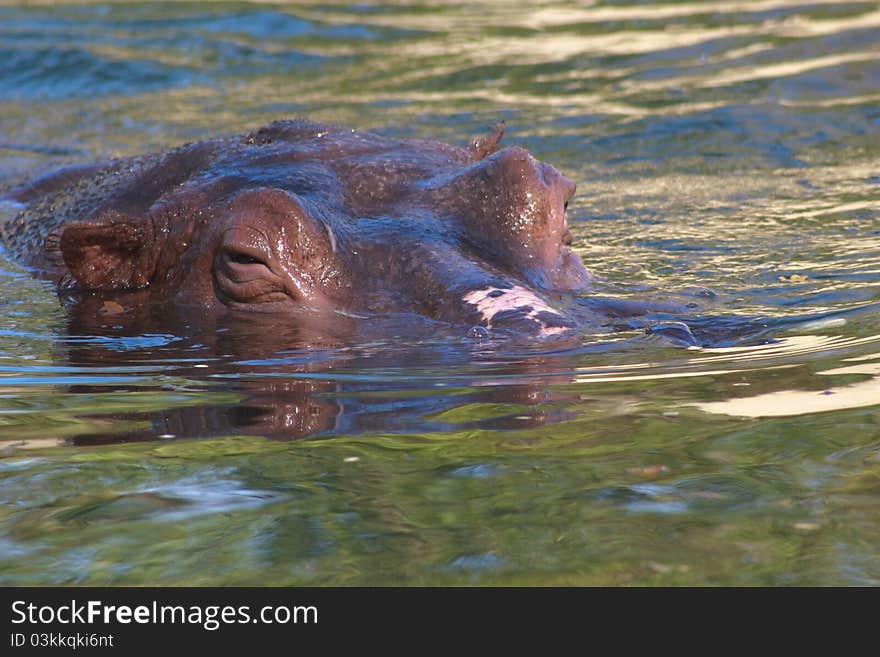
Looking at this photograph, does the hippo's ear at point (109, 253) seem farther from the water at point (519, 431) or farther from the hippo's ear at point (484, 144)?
the hippo's ear at point (484, 144)

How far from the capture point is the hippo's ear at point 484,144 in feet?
22.5

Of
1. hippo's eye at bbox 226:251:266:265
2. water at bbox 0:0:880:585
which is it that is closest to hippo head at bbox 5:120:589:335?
hippo's eye at bbox 226:251:266:265

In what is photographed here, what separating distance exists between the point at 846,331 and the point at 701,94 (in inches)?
284

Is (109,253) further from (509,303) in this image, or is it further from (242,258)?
(509,303)

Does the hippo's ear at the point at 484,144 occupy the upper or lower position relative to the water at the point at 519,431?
upper

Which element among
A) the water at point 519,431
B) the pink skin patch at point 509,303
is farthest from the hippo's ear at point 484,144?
the pink skin patch at point 509,303

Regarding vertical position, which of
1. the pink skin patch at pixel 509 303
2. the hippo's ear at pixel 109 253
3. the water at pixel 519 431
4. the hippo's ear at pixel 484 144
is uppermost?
the hippo's ear at pixel 484 144

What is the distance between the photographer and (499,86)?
13039mm

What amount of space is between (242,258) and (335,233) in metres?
0.41

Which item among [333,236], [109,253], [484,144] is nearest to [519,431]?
[333,236]

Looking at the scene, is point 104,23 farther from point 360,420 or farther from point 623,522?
point 623,522

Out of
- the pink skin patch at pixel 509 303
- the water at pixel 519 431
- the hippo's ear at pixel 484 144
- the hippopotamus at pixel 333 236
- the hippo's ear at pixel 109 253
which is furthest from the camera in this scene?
the hippo's ear at pixel 484 144

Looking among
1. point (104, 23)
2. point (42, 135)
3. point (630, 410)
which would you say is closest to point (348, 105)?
point (42, 135)

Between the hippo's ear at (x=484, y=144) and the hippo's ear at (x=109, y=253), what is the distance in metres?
1.76
